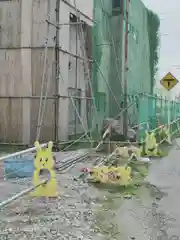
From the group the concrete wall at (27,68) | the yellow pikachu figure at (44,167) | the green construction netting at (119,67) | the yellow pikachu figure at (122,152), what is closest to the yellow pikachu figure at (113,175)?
the yellow pikachu figure at (44,167)

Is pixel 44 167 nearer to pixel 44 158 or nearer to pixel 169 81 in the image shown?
pixel 44 158

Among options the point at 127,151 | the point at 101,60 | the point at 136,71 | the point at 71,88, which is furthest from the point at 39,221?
the point at 136,71

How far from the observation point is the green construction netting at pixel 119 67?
18.1m

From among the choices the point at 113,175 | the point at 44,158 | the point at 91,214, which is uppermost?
the point at 44,158

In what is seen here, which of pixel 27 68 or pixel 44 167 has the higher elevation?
pixel 27 68

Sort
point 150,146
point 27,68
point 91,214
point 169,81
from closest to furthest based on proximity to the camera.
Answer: point 91,214 → point 150,146 → point 27,68 → point 169,81

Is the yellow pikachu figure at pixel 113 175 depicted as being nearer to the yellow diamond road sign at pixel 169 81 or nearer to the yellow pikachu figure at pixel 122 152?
the yellow pikachu figure at pixel 122 152

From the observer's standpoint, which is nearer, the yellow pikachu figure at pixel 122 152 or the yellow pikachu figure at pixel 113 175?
the yellow pikachu figure at pixel 113 175

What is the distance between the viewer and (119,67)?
21594 mm

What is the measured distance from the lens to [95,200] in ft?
25.6

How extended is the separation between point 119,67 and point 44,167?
14.4m

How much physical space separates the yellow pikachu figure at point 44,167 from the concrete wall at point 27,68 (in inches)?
275

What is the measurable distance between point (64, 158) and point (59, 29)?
5.03 metres

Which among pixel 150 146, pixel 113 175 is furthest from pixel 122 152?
pixel 113 175
